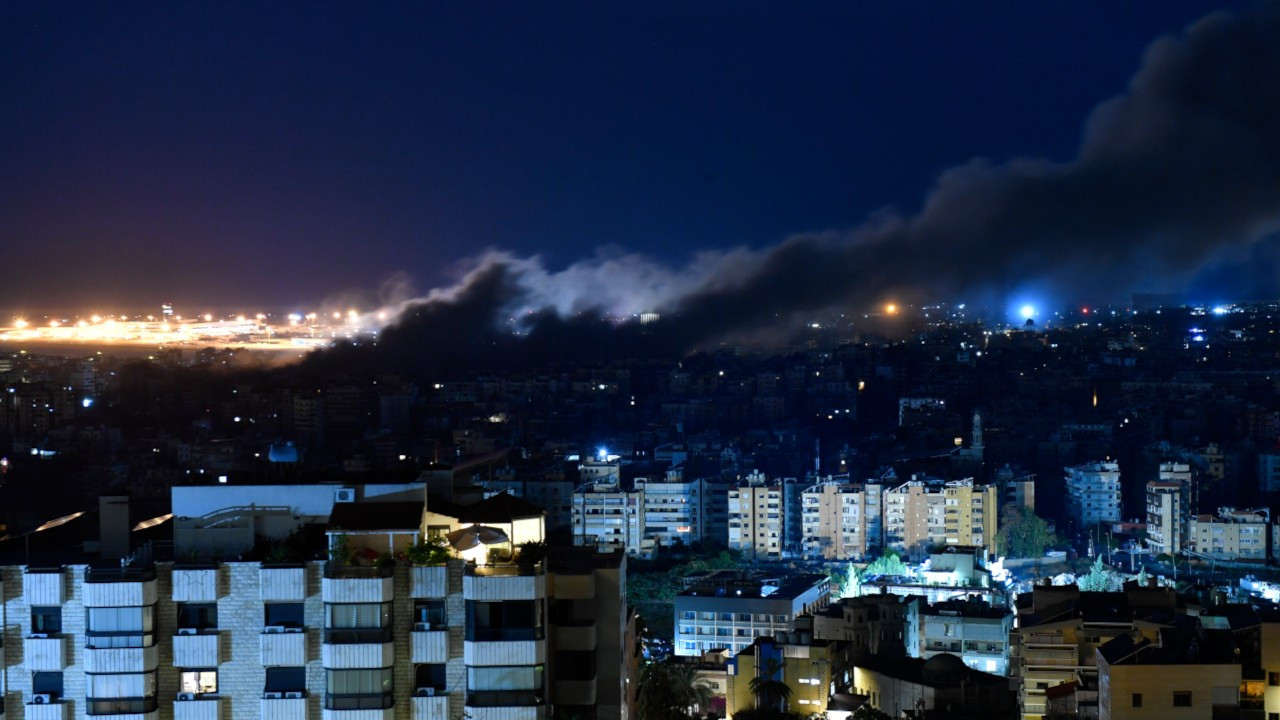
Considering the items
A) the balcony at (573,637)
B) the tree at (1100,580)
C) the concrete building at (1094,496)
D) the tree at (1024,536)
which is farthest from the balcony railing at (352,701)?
the concrete building at (1094,496)

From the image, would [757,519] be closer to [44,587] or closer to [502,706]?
[502,706]

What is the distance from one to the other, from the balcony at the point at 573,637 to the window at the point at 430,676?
15.9 inches

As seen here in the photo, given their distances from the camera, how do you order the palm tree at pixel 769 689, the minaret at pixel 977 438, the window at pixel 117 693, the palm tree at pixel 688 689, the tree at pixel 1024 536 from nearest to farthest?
the window at pixel 117 693 → the palm tree at pixel 688 689 → the palm tree at pixel 769 689 → the tree at pixel 1024 536 → the minaret at pixel 977 438

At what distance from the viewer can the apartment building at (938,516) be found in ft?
60.9

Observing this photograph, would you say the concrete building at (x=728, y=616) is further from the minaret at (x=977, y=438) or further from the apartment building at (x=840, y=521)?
the minaret at (x=977, y=438)

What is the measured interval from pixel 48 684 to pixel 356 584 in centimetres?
69

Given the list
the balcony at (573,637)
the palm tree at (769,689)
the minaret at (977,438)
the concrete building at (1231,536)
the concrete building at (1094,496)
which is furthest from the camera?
the minaret at (977,438)

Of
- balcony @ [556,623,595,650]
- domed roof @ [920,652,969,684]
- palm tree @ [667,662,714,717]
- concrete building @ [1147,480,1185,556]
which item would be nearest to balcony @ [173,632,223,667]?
balcony @ [556,623,595,650]

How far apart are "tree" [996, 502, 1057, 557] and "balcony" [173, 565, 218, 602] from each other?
52.9 ft

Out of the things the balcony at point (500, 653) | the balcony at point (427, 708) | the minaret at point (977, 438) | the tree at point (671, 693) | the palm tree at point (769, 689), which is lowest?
the palm tree at point (769, 689)

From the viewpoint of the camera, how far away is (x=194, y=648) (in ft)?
10.2

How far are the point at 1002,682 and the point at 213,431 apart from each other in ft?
28.7

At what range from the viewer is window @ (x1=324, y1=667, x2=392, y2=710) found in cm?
306

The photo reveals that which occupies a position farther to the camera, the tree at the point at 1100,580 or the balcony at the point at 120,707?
the tree at the point at 1100,580
